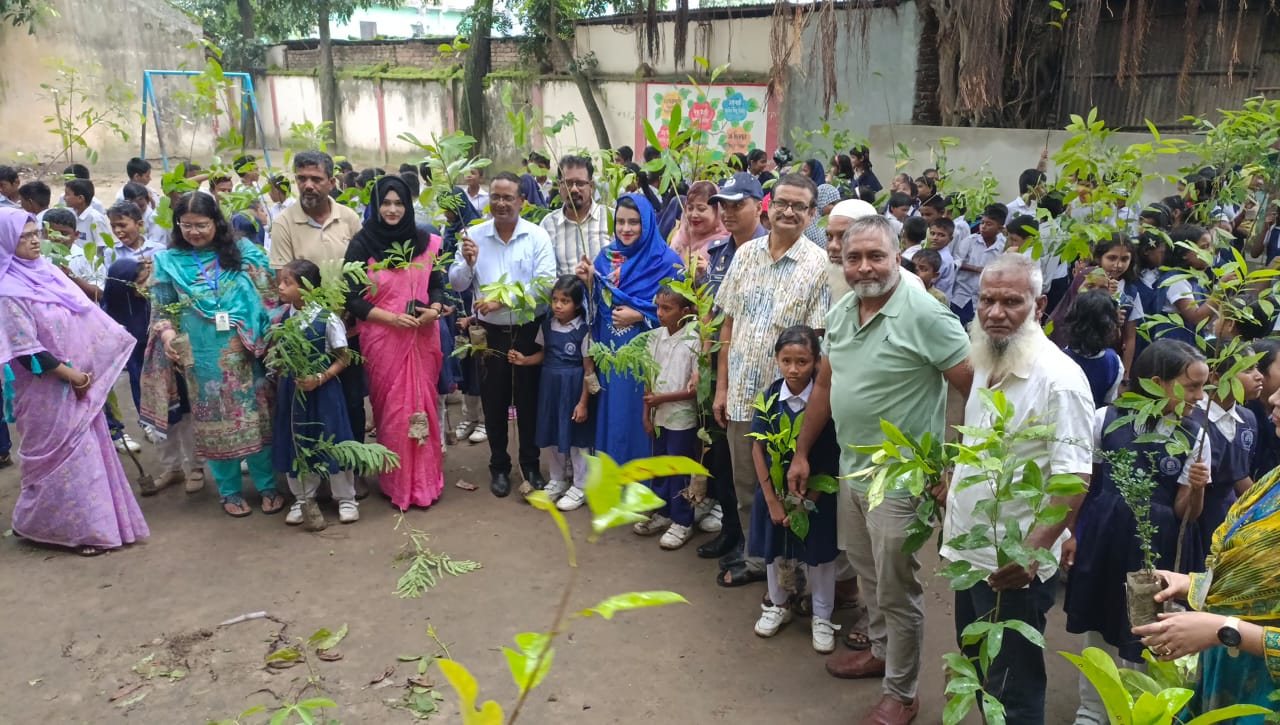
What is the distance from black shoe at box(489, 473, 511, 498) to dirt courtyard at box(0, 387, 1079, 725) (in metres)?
0.26

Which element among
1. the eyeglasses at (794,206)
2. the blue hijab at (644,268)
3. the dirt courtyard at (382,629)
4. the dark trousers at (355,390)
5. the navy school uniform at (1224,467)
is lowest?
the dirt courtyard at (382,629)

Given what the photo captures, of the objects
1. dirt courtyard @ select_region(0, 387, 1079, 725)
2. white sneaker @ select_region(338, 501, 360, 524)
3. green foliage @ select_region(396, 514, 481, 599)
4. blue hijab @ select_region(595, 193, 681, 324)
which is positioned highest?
blue hijab @ select_region(595, 193, 681, 324)

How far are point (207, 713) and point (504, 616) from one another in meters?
1.19

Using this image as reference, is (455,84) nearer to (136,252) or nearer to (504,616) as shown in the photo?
(136,252)

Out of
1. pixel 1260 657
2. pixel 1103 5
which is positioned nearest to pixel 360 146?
pixel 1103 5

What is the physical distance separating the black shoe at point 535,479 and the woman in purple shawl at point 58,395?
2083 millimetres

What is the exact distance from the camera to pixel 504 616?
384 centimetres

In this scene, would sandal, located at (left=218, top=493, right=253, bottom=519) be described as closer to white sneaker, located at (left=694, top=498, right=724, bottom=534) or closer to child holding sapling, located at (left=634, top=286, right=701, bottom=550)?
child holding sapling, located at (left=634, top=286, right=701, bottom=550)

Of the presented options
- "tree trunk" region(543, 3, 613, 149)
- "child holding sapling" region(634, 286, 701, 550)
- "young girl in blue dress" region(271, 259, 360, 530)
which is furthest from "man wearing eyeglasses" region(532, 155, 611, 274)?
"tree trunk" region(543, 3, 613, 149)

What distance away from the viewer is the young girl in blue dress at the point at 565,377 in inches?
186

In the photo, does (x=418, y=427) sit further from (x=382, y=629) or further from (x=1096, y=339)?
(x=1096, y=339)

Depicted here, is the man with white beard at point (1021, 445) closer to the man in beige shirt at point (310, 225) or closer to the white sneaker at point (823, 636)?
the white sneaker at point (823, 636)

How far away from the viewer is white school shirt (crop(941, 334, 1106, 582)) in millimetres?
2420

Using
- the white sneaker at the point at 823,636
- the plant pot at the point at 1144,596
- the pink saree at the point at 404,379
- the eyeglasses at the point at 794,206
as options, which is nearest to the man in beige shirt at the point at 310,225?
the pink saree at the point at 404,379
